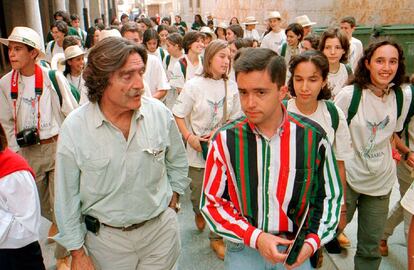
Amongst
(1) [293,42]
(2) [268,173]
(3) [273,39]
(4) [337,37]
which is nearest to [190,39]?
(1) [293,42]

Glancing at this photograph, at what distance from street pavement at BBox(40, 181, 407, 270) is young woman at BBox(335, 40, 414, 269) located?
0.70m

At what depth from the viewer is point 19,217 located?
2434 millimetres

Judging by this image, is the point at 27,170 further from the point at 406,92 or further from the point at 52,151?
the point at 406,92

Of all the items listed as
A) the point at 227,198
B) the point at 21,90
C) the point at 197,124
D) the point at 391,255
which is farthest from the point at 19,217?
the point at 391,255

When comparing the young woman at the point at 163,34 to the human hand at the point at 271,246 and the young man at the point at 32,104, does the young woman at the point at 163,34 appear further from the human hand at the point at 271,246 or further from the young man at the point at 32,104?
the human hand at the point at 271,246

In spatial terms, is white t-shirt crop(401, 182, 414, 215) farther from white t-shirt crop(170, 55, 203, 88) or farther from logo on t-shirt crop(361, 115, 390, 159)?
white t-shirt crop(170, 55, 203, 88)

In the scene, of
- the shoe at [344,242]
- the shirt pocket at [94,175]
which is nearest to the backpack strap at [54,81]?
the shirt pocket at [94,175]

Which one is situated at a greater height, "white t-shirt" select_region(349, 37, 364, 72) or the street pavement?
"white t-shirt" select_region(349, 37, 364, 72)

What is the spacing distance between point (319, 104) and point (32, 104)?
2.42 m

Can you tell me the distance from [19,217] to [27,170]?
282 mm

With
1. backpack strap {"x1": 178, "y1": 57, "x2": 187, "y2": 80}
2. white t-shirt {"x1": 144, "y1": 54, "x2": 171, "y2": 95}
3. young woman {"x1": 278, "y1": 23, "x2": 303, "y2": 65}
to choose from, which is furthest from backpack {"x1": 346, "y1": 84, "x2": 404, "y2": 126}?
young woman {"x1": 278, "y1": 23, "x2": 303, "y2": 65}

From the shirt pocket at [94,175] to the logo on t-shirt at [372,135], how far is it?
196cm

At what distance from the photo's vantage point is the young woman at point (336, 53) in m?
4.53

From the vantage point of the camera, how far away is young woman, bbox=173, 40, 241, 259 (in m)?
3.92
